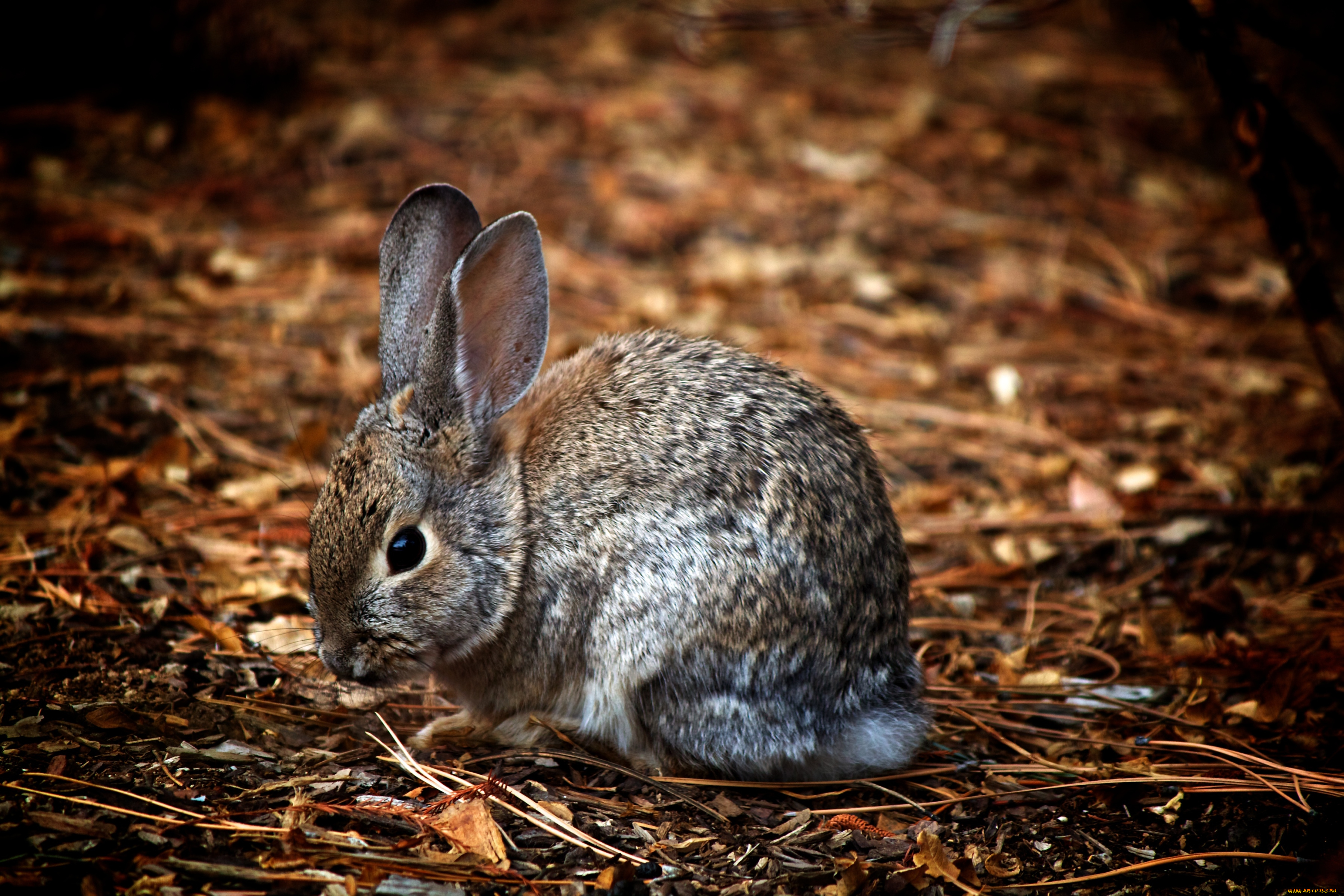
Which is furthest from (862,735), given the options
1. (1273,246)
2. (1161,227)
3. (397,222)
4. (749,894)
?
(1161,227)

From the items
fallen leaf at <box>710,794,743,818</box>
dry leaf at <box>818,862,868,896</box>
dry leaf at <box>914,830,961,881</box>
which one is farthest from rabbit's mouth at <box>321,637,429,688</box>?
dry leaf at <box>914,830,961,881</box>

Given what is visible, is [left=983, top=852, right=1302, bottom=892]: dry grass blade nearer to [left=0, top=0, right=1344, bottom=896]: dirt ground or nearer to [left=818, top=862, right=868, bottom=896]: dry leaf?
[left=0, top=0, right=1344, bottom=896]: dirt ground

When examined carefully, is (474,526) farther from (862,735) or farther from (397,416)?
(862,735)

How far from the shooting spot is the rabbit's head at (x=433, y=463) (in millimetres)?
3545

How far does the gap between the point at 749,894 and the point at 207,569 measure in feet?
8.59

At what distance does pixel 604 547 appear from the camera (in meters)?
3.62

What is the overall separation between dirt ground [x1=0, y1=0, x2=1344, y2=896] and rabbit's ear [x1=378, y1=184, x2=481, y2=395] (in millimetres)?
1140

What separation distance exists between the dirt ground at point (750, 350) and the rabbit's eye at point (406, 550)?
62cm

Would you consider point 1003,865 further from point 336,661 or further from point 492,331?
point 492,331

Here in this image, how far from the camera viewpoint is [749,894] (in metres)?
3.03

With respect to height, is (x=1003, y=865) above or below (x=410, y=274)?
below

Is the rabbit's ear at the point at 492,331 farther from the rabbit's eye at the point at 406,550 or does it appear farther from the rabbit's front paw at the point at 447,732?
the rabbit's front paw at the point at 447,732

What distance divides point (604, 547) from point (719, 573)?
1.34ft

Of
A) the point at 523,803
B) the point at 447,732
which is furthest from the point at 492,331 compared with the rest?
the point at 523,803
